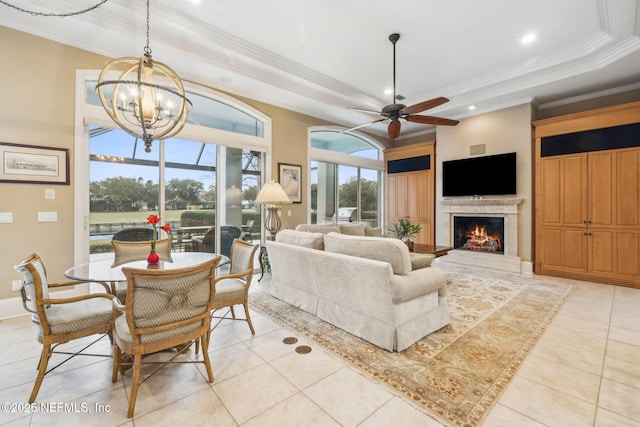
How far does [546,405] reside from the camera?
5.85 ft

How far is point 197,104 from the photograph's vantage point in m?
4.57

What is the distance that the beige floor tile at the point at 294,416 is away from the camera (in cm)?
164

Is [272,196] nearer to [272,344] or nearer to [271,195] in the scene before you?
[271,195]

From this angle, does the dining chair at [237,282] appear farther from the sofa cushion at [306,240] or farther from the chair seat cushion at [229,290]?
the sofa cushion at [306,240]

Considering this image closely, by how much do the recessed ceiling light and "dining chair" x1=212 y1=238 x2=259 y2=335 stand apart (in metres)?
4.45

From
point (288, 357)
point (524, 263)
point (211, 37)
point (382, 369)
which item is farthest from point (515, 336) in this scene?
point (211, 37)

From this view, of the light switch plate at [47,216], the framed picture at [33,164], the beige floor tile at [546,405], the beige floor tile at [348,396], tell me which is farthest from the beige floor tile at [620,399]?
the framed picture at [33,164]

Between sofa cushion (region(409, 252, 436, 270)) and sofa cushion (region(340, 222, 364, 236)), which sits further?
sofa cushion (region(340, 222, 364, 236))

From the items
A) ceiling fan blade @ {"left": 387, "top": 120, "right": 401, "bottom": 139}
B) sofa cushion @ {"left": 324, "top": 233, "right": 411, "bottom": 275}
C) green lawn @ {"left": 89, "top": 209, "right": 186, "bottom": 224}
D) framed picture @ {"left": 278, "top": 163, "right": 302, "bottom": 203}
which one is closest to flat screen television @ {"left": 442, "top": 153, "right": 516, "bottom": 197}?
ceiling fan blade @ {"left": 387, "top": 120, "right": 401, "bottom": 139}

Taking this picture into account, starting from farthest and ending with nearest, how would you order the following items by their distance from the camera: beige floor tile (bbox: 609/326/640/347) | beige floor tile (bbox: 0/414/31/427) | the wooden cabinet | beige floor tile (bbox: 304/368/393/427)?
the wooden cabinet, beige floor tile (bbox: 609/326/640/347), beige floor tile (bbox: 304/368/393/427), beige floor tile (bbox: 0/414/31/427)

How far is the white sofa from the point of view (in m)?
2.39

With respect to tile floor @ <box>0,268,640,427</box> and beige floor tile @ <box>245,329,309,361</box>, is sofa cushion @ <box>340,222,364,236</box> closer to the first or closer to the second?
beige floor tile @ <box>245,329,309,361</box>

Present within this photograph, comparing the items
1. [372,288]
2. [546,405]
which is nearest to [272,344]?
[372,288]

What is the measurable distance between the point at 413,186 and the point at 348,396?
601 cm
